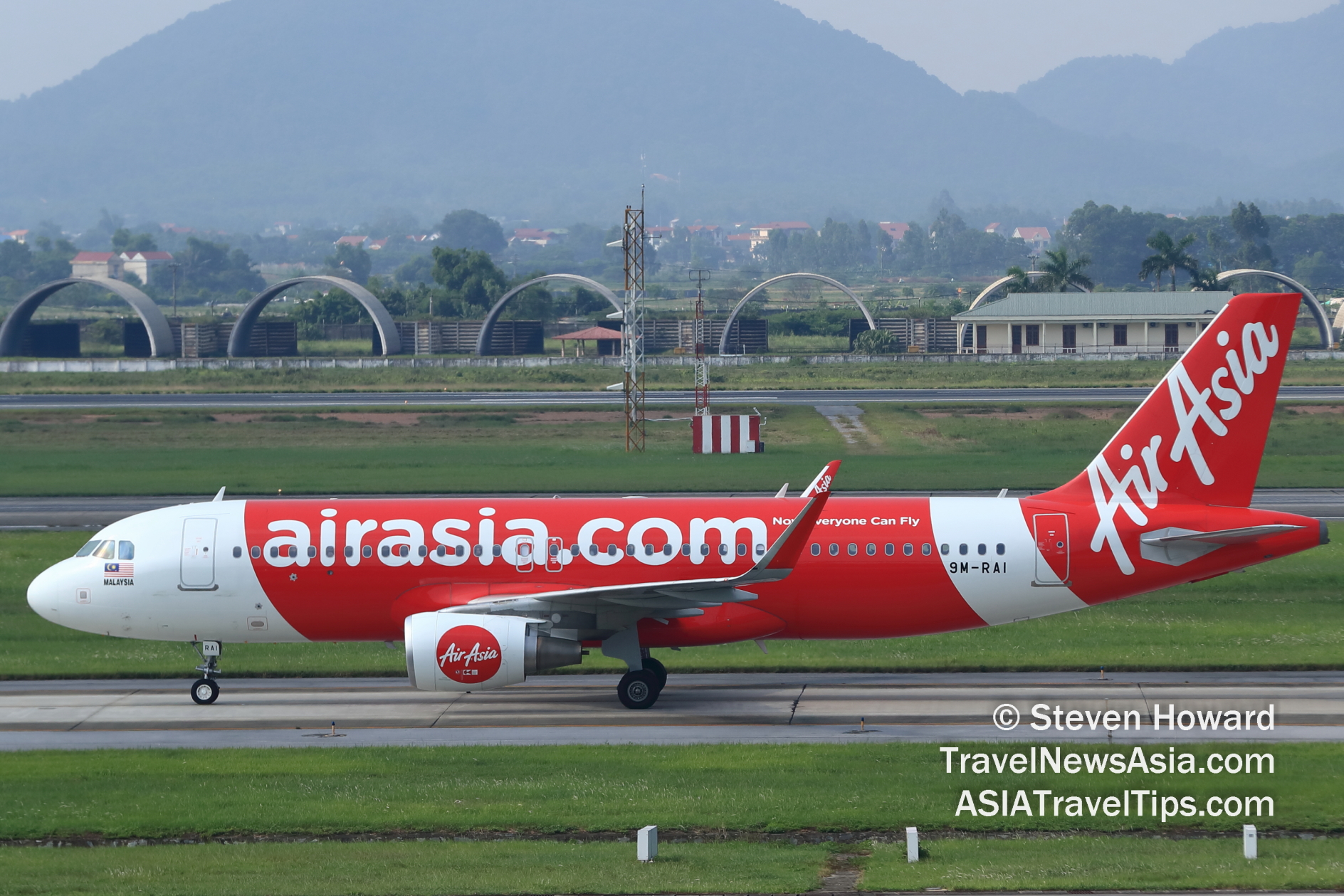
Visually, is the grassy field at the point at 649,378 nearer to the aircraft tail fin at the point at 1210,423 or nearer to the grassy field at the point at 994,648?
the grassy field at the point at 994,648

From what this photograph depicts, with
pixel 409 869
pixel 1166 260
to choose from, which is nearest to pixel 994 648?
pixel 409 869

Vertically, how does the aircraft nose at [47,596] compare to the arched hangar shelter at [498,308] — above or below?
below

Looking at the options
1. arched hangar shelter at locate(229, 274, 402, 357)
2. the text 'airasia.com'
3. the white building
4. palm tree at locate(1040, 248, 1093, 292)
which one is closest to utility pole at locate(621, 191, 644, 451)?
the text 'airasia.com'

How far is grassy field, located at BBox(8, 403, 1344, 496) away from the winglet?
110ft

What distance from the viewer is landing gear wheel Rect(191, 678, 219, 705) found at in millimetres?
32312

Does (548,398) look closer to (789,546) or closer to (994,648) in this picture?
(994,648)

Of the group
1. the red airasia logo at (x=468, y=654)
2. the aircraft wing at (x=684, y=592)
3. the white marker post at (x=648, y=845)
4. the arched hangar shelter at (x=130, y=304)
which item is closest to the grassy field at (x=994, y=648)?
the aircraft wing at (x=684, y=592)

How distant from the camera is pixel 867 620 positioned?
31.9 m

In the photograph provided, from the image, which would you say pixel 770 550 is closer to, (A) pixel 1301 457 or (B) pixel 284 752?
(B) pixel 284 752

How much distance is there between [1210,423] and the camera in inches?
1230

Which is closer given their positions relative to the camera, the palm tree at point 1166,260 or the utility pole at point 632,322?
the utility pole at point 632,322

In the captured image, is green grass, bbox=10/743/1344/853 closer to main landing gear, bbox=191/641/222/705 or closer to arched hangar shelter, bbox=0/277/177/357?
main landing gear, bbox=191/641/222/705

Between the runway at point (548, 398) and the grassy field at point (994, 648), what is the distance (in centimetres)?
5159

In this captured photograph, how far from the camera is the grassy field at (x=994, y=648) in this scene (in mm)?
35031
